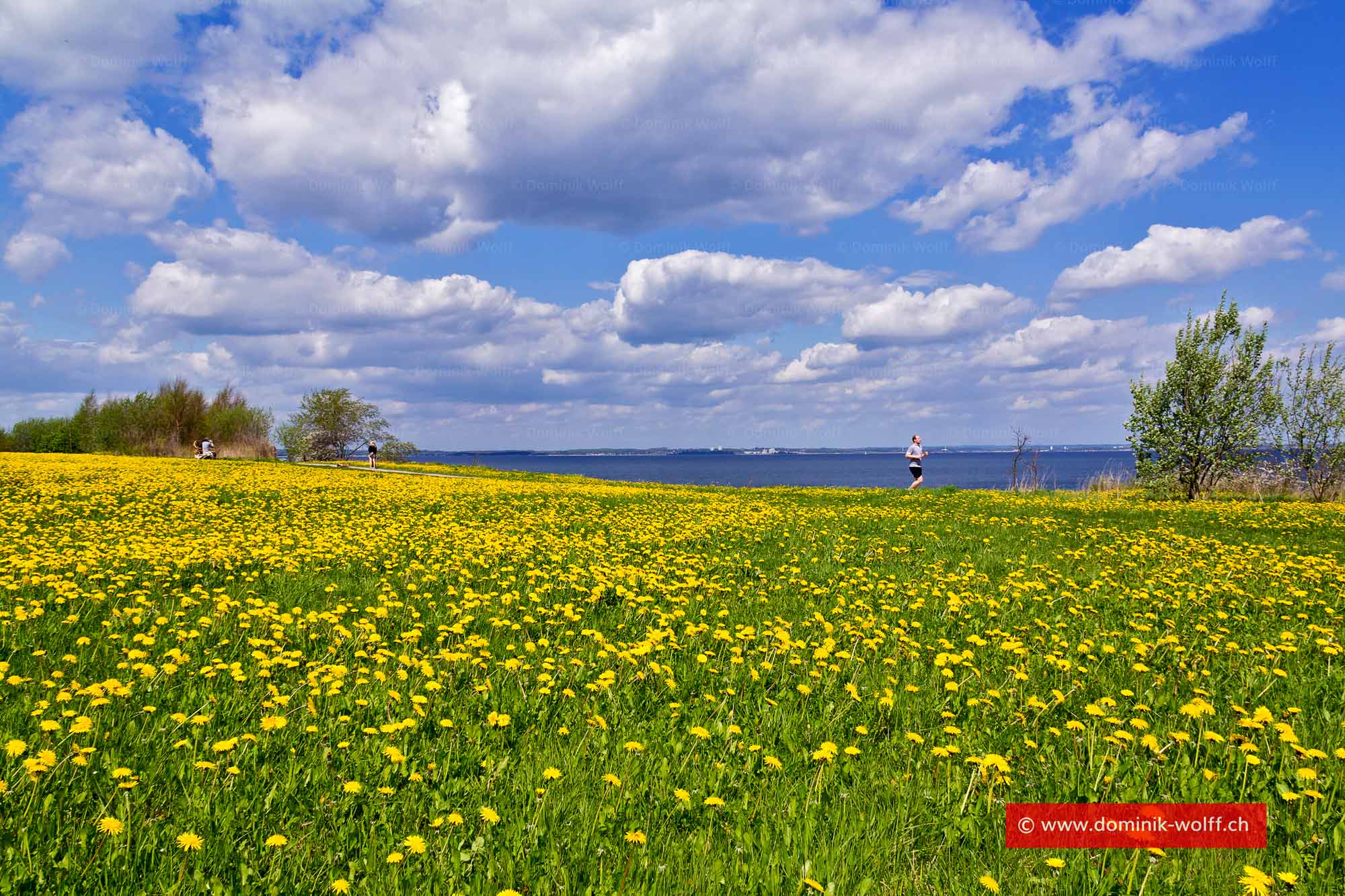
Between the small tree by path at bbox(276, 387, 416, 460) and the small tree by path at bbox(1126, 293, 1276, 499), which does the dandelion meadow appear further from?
the small tree by path at bbox(276, 387, 416, 460)

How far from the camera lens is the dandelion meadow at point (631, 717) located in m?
3.11

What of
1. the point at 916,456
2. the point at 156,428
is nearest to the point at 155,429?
the point at 156,428

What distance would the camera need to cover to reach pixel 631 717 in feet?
15.4

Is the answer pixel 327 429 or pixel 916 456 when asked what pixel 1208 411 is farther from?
pixel 327 429

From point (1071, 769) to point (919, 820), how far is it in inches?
42.7

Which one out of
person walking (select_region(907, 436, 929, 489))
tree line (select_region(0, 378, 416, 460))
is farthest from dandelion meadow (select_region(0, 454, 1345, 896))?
tree line (select_region(0, 378, 416, 460))

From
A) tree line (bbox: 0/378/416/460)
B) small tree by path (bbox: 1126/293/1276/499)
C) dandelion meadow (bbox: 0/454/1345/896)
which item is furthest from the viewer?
tree line (bbox: 0/378/416/460)

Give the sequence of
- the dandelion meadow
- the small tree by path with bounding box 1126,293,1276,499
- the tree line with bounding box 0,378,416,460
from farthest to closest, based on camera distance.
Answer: the tree line with bounding box 0,378,416,460 < the small tree by path with bounding box 1126,293,1276,499 < the dandelion meadow

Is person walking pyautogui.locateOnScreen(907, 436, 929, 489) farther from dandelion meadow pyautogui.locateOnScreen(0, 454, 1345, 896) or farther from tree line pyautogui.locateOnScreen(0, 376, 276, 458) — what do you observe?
tree line pyautogui.locateOnScreen(0, 376, 276, 458)

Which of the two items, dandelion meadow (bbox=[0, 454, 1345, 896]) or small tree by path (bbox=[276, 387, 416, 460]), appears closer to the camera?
dandelion meadow (bbox=[0, 454, 1345, 896])

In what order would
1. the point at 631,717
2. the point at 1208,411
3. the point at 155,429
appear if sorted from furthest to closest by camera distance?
the point at 155,429 → the point at 1208,411 → the point at 631,717

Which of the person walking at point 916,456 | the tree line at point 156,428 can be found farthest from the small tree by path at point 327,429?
the person walking at point 916,456

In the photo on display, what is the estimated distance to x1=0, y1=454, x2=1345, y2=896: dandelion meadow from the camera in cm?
311

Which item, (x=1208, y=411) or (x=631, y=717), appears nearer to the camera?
(x=631, y=717)
